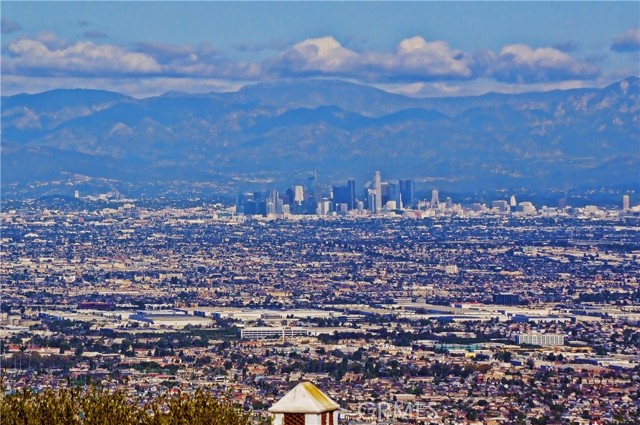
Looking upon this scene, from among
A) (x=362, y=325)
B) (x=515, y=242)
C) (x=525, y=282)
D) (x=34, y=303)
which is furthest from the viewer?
(x=515, y=242)

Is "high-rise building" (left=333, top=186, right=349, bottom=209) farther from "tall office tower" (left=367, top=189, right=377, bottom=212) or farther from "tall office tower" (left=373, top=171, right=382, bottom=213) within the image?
"tall office tower" (left=373, top=171, right=382, bottom=213)

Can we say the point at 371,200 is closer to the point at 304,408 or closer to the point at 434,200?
the point at 434,200

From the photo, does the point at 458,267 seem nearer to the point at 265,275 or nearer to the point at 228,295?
the point at 265,275

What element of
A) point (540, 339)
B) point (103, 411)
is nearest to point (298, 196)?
point (540, 339)

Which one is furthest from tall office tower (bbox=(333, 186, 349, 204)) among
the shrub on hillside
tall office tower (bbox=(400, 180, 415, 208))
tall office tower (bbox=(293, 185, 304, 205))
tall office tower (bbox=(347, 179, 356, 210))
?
the shrub on hillside

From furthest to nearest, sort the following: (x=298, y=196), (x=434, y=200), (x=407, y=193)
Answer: (x=407, y=193) < (x=434, y=200) < (x=298, y=196)

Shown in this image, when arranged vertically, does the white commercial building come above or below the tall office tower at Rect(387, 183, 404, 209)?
below

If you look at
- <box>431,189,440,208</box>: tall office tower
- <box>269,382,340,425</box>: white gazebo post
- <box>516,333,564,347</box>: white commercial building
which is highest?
<box>269,382,340,425</box>: white gazebo post

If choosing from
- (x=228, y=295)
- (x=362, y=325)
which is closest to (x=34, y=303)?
(x=228, y=295)
